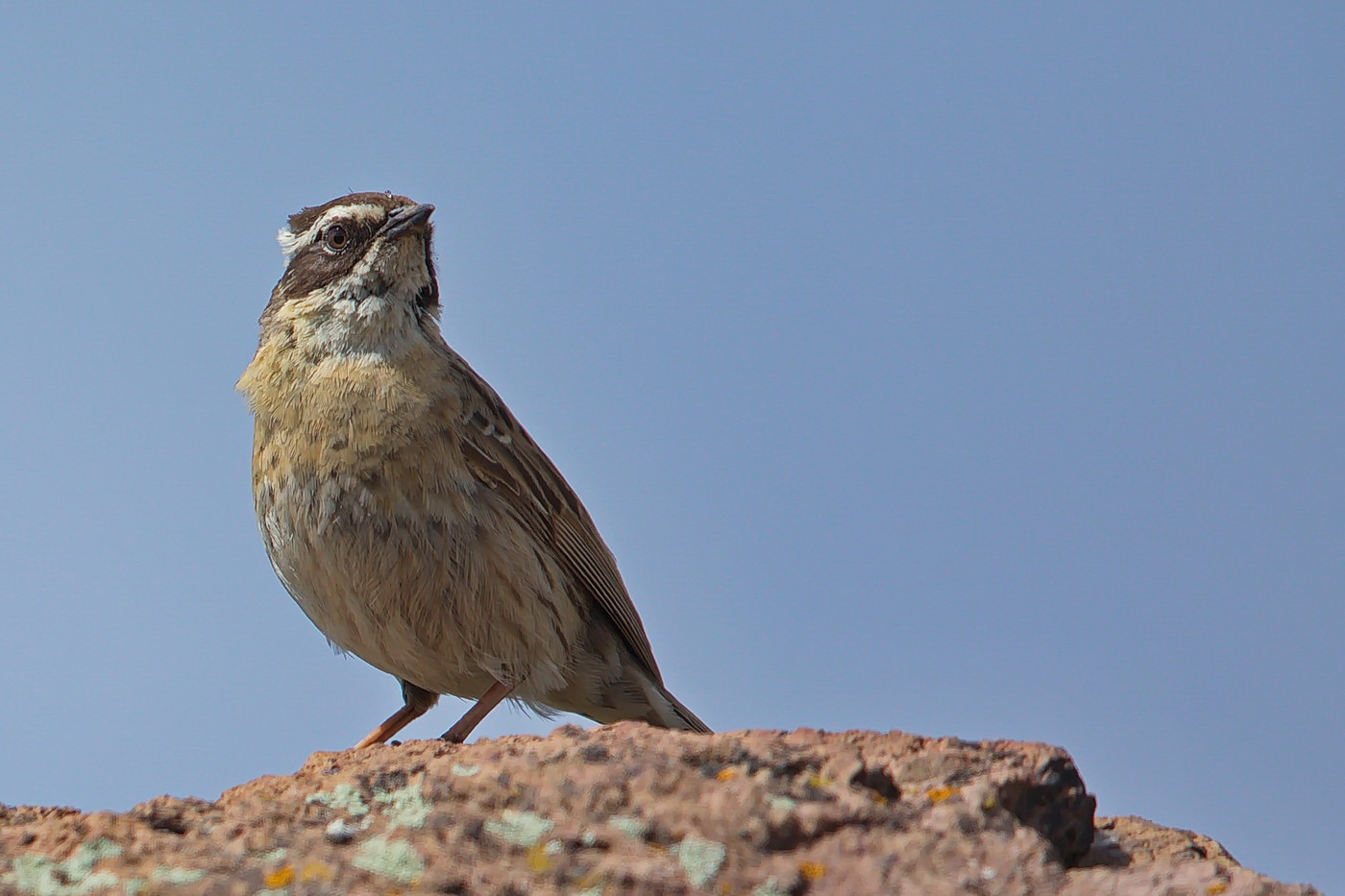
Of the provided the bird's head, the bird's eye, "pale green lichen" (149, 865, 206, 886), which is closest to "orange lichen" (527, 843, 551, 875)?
"pale green lichen" (149, 865, 206, 886)

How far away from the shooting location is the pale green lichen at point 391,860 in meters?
3.21

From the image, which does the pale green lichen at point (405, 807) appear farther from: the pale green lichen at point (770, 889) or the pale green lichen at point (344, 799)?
the pale green lichen at point (770, 889)

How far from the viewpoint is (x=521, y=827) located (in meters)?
3.39

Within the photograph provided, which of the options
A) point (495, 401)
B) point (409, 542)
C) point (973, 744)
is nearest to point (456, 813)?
point (973, 744)

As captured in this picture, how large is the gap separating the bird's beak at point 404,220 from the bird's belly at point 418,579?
1.50 m

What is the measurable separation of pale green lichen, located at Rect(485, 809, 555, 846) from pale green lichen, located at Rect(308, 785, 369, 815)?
43 centimetres

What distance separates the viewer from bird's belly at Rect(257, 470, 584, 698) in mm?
6766

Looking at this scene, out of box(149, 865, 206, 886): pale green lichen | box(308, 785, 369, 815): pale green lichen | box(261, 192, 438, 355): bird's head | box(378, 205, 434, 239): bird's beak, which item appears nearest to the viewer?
box(149, 865, 206, 886): pale green lichen

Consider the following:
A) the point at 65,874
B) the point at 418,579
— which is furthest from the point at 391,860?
the point at 418,579

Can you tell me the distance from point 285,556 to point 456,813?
3.77 m

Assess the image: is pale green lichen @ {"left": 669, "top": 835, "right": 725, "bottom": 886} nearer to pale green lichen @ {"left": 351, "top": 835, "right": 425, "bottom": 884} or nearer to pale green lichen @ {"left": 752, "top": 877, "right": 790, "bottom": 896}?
pale green lichen @ {"left": 752, "top": 877, "right": 790, "bottom": 896}

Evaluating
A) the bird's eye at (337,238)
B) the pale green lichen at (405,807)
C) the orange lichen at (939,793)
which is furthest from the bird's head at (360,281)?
the orange lichen at (939,793)

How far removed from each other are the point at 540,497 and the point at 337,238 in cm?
180

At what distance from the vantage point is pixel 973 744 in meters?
3.94
